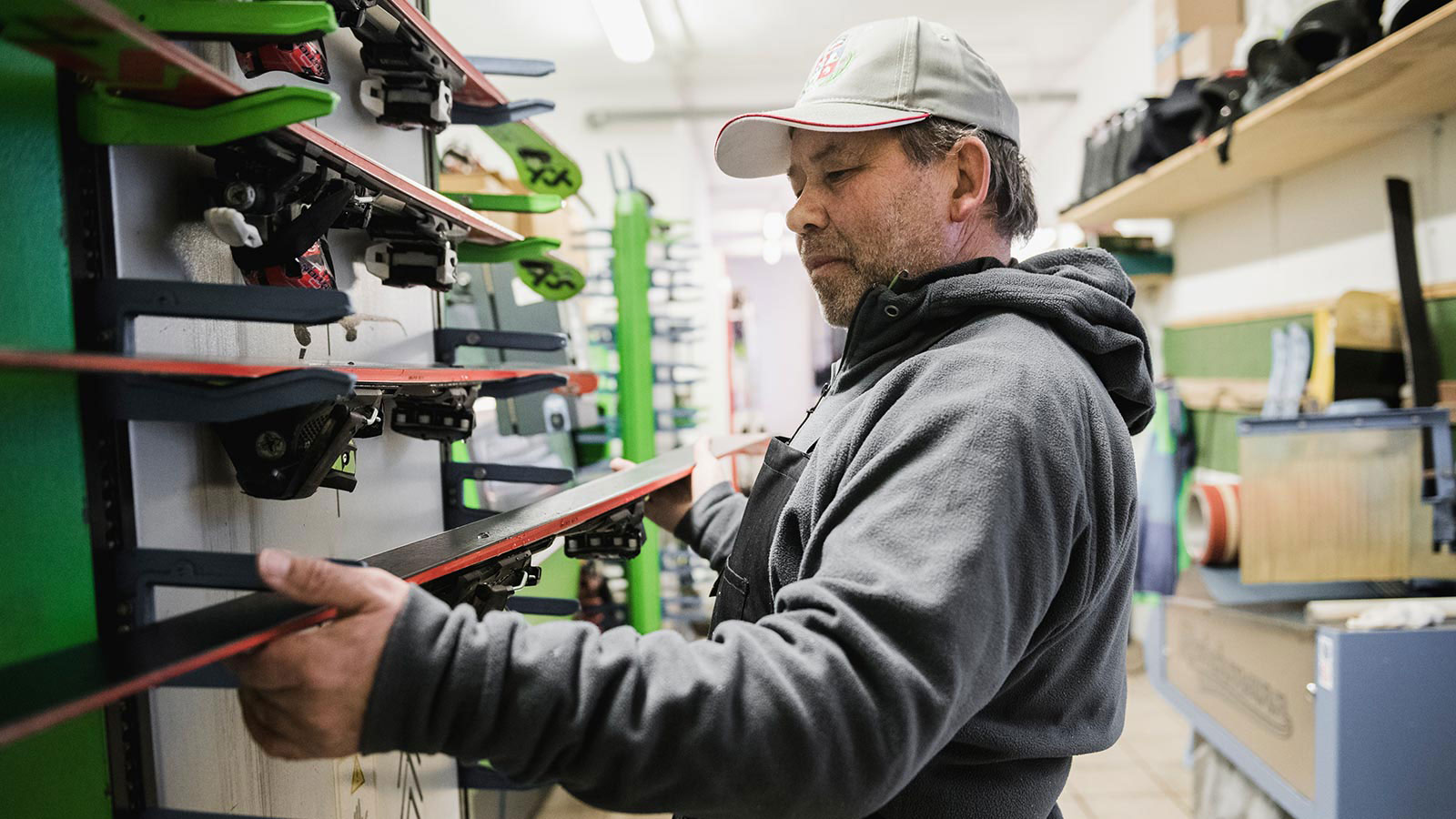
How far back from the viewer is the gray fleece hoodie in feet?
2.21

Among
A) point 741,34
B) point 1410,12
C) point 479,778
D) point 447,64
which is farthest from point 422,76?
point 741,34

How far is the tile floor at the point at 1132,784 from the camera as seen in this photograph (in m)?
3.06

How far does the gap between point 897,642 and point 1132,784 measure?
317 cm

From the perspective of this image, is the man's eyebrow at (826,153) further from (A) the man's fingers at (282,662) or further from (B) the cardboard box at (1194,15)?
(B) the cardboard box at (1194,15)

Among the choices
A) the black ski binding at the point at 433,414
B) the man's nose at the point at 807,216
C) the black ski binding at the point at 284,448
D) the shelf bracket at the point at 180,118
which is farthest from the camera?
the black ski binding at the point at 433,414

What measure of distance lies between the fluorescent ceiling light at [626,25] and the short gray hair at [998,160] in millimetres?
3024

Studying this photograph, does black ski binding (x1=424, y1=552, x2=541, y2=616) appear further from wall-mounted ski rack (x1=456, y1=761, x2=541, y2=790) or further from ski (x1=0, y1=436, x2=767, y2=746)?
wall-mounted ski rack (x1=456, y1=761, x2=541, y2=790)

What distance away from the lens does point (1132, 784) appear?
326 cm

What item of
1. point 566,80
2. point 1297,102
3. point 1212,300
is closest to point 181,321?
point 1297,102

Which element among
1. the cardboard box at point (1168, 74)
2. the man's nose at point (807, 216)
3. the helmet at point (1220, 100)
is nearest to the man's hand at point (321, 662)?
the man's nose at point (807, 216)

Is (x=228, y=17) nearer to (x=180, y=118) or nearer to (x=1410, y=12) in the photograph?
(x=180, y=118)

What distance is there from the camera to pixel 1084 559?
885 millimetres

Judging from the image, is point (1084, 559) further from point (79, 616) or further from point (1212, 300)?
point (1212, 300)

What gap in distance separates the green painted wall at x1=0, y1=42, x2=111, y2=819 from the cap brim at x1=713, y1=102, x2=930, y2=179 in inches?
31.2
